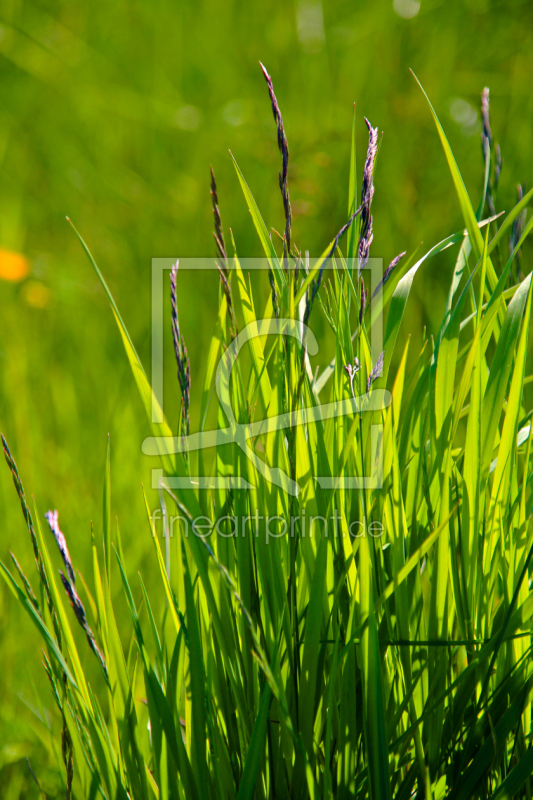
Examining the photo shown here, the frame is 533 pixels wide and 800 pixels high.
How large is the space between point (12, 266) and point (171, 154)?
2.28 ft

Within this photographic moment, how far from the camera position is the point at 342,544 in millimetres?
445

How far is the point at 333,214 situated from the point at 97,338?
0.77m

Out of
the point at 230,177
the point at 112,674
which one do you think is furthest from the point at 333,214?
the point at 112,674

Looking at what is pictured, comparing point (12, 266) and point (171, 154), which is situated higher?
point (171, 154)

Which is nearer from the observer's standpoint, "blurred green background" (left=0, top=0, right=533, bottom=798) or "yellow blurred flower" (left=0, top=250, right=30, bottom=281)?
"blurred green background" (left=0, top=0, right=533, bottom=798)

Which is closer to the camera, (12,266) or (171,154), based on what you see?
(12,266)

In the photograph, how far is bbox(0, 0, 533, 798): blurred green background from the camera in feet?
4.33

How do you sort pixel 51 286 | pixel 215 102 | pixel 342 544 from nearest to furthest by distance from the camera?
pixel 342 544 < pixel 51 286 < pixel 215 102

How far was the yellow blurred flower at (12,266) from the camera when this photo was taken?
162 centimetres

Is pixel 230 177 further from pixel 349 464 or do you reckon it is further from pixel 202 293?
pixel 349 464

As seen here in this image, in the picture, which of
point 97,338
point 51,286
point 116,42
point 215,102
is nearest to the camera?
point 97,338

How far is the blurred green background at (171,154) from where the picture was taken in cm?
132

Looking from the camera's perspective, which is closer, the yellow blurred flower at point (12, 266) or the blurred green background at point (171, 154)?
the blurred green background at point (171, 154)

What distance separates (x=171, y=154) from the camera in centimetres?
194
